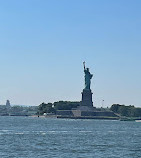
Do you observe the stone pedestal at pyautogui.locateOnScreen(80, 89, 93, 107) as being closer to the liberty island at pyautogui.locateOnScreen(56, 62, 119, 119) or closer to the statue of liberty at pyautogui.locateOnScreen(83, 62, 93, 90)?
the liberty island at pyautogui.locateOnScreen(56, 62, 119, 119)

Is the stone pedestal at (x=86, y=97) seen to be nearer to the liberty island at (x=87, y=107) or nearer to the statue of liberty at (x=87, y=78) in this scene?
the liberty island at (x=87, y=107)

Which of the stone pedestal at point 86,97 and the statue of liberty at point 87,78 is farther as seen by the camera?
the statue of liberty at point 87,78

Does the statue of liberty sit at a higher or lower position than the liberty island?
higher

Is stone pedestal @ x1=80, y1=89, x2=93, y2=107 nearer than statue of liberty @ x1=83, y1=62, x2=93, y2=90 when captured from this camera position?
Yes

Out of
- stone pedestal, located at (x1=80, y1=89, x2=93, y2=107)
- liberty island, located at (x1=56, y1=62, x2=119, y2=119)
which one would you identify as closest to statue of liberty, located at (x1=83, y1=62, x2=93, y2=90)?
liberty island, located at (x1=56, y1=62, x2=119, y2=119)

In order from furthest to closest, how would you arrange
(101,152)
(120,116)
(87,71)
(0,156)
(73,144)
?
(120,116), (87,71), (73,144), (101,152), (0,156)

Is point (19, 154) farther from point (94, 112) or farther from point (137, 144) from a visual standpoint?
point (94, 112)

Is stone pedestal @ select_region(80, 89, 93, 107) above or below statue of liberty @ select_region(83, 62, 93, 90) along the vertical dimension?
below

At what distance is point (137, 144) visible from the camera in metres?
62.1

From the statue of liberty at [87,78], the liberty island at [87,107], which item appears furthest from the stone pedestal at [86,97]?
the statue of liberty at [87,78]

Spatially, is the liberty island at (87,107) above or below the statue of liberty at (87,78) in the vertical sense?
below

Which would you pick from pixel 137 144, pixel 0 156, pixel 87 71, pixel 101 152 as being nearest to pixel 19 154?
pixel 0 156

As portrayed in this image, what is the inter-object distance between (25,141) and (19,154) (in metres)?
13.4

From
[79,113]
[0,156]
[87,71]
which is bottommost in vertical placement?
[0,156]
